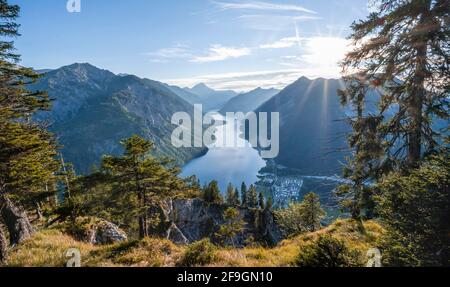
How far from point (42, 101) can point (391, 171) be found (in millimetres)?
17727

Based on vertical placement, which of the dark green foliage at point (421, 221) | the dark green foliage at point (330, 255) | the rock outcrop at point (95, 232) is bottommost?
the rock outcrop at point (95, 232)

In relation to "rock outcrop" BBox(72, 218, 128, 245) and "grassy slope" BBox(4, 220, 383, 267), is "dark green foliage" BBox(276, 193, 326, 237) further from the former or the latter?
"grassy slope" BBox(4, 220, 383, 267)

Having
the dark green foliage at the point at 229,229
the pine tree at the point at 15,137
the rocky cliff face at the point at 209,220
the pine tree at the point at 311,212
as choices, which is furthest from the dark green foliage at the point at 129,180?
the rocky cliff face at the point at 209,220

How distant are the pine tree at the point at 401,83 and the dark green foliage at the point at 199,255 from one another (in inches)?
A: 244

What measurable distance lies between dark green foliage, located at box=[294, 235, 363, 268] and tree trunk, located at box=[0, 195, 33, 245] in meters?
15.8

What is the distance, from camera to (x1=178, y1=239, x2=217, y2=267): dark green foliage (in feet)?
29.6

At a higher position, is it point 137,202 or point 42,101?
point 42,101

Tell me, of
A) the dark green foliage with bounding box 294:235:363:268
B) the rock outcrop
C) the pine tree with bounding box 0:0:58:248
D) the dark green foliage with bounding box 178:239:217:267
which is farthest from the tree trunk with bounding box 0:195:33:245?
the dark green foliage with bounding box 294:235:363:268

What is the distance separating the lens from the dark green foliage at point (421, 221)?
6476mm

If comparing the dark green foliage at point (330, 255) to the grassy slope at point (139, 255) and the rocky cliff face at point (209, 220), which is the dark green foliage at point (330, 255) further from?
the rocky cliff face at point (209, 220)
